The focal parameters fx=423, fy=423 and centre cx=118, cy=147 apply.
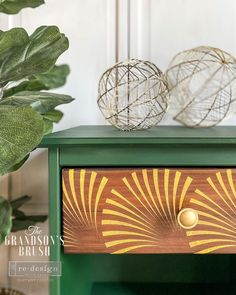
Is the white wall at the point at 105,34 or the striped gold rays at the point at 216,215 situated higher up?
the white wall at the point at 105,34

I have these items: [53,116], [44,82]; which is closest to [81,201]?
[53,116]

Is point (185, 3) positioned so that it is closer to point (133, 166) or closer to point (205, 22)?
point (205, 22)

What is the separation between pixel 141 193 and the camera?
0.86 metres

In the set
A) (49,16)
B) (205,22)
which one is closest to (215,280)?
(205,22)

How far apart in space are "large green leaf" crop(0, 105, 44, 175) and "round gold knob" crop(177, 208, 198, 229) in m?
0.32

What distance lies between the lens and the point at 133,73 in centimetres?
113

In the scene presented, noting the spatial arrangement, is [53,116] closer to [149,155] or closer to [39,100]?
[39,100]

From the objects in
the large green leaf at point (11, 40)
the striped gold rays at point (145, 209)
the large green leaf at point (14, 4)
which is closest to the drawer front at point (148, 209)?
the striped gold rays at point (145, 209)

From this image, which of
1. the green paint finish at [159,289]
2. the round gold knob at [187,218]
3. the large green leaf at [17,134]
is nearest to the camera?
the large green leaf at [17,134]

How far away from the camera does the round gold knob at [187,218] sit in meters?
0.83

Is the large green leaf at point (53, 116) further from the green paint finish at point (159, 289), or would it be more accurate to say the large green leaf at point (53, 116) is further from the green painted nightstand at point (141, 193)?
the green paint finish at point (159, 289)

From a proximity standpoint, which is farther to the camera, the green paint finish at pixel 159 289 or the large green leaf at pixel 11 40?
the green paint finish at pixel 159 289

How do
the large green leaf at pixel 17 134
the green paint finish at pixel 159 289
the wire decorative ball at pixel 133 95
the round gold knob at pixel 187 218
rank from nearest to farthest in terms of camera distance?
the large green leaf at pixel 17 134 < the round gold knob at pixel 187 218 < the wire decorative ball at pixel 133 95 < the green paint finish at pixel 159 289

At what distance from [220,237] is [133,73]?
495 millimetres
